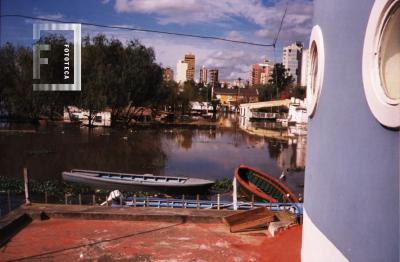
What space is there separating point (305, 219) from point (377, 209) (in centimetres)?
241

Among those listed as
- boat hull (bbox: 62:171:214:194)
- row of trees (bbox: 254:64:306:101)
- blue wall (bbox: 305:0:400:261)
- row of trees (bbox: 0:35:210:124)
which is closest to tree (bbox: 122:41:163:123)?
row of trees (bbox: 0:35:210:124)

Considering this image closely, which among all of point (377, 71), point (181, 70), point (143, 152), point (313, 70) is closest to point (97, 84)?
point (143, 152)

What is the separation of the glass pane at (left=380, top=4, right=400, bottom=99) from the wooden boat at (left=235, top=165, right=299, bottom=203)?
11.7m

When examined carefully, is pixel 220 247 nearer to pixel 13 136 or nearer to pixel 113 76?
pixel 13 136

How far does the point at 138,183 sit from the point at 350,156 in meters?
14.8

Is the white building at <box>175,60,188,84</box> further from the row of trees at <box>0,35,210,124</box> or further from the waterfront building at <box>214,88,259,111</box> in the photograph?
the row of trees at <box>0,35,210,124</box>

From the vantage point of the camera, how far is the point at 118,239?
7250 millimetres

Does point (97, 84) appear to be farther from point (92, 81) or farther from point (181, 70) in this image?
point (181, 70)

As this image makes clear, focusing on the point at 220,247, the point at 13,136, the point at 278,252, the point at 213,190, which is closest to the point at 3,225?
the point at 220,247

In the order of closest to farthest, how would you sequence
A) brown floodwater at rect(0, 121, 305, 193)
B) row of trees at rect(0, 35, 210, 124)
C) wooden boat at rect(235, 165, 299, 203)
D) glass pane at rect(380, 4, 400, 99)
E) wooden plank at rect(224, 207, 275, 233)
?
glass pane at rect(380, 4, 400, 99), wooden plank at rect(224, 207, 275, 233), wooden boat at rect(235, 165, 299, 203), brown floodwater at rect(0, 121, 305, 193), row of trees at rect(0, 35, 210, 124)

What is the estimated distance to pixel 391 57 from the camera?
3.10m

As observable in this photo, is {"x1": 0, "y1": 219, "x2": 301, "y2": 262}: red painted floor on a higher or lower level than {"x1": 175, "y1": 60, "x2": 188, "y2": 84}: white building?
lower

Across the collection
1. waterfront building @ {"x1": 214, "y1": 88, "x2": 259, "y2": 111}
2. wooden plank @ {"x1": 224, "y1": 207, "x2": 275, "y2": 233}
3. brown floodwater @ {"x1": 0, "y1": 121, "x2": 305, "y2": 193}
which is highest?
waterfront building @ {"x1": 214, "y1": 88, "x2": 259, "y2": 111}

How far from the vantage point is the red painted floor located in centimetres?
647
